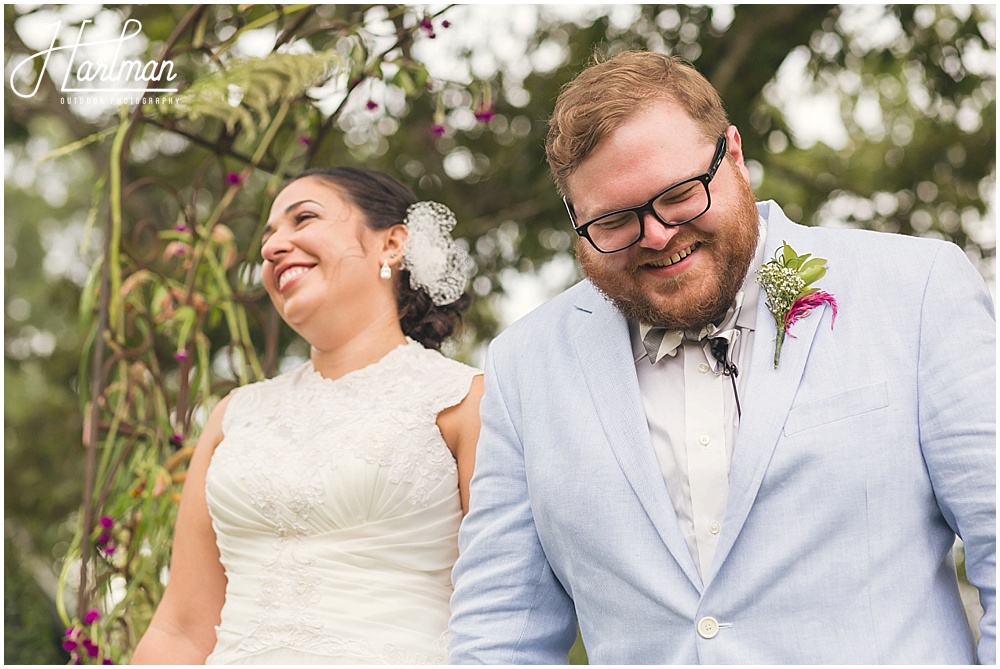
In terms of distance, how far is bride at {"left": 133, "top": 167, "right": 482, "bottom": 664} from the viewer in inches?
124

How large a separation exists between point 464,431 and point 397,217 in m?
0.81

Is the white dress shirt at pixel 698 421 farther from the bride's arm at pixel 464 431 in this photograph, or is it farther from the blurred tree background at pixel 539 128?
the blurred tree background at pixel 539 128

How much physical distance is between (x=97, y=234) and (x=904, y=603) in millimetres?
10048

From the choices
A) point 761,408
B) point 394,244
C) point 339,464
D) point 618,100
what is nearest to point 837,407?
A: point 761,408

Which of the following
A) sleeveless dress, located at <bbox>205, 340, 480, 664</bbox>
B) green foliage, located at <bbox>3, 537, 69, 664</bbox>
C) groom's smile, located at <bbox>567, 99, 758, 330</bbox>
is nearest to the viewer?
groom's smile, located at <bbox>567, 99, 758, 330</bbox>

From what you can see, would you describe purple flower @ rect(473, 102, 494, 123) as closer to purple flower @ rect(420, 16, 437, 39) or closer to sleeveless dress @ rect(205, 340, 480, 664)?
purple flower @ rect(420, 16, 437, 39)

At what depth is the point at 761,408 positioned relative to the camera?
7.30 ft

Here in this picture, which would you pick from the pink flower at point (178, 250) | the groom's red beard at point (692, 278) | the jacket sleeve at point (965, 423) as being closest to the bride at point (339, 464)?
the pink flower at point (178, 250)

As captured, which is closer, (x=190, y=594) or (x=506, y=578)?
(x=506, y=578)


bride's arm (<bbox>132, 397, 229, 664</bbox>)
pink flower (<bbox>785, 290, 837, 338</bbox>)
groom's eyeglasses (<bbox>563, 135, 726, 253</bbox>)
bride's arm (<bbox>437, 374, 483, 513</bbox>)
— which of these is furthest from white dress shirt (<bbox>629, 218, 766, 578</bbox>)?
bride's arm (<bbox>132, 397, 229, 664</bbox>)

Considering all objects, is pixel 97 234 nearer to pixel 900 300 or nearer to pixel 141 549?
pixel 141 549

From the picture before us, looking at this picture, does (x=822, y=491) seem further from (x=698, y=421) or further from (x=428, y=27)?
(x=428, y=27)

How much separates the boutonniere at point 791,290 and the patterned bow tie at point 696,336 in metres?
0.10

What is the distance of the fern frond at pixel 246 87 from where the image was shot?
3824 mm
